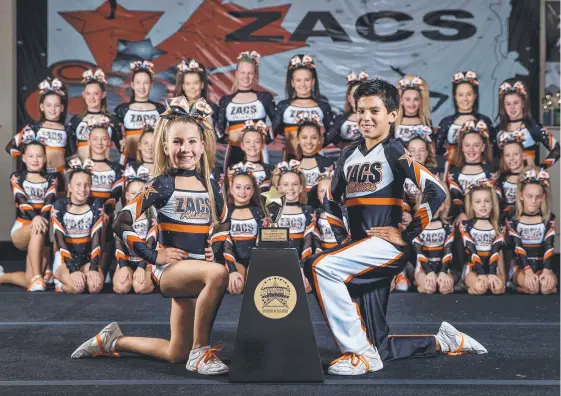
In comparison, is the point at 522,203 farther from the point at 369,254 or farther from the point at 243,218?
the point at 369,254

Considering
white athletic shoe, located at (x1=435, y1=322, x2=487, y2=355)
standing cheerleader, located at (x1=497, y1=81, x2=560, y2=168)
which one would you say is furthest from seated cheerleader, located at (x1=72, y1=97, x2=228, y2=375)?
standing cheerleader, located at (x1=497, y1=81, x2=560, y2=168)

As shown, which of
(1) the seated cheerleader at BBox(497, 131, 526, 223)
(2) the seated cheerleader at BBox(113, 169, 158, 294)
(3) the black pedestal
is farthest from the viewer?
(1) the seated cheerleader at BBox(497, 131, 526, 223)

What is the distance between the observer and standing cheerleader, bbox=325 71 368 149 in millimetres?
6949

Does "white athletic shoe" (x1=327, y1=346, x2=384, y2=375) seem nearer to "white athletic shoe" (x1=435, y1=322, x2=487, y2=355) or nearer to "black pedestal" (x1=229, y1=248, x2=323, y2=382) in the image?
"black pedestal" (x1=229, y1=248, x2=323, y2=382)

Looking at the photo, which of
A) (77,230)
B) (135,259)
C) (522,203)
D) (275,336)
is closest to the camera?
(275,336)

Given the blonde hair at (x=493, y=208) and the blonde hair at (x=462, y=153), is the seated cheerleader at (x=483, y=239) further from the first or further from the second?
the blonde hair at (x=462, y=153)

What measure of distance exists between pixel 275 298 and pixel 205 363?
0.46 meters

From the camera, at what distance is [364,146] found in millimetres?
4004

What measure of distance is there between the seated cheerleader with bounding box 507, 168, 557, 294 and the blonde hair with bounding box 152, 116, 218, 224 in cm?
346

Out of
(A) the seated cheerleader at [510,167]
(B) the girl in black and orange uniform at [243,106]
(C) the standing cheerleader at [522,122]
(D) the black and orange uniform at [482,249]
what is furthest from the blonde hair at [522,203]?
(B) the girl in black and orange uniform at [243,106]

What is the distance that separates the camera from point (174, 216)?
12.5 feet

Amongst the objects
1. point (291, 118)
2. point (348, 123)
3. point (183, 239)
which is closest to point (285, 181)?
point (291, 118)

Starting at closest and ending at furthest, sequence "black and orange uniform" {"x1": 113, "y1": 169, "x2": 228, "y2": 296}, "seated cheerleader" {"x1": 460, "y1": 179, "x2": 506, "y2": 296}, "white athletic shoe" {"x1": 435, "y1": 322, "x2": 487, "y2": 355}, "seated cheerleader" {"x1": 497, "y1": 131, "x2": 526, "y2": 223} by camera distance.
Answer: "black and orange uniform" {"x1": 113, "y1": 169, "x2": 228, "y2": 296} < "white athletic shoe" {"x1": 435, "y1": 322, "x2": 487, "y2": 355} < "seated cheerleader" {"x1": 460, "y1": 179, "x2": 506, "y2": 296} < "seated cheerleader" {"x1": 497, "y1": 131, "x2": 526, "y2": 223}

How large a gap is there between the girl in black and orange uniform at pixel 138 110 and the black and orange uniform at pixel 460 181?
2.59 meters
